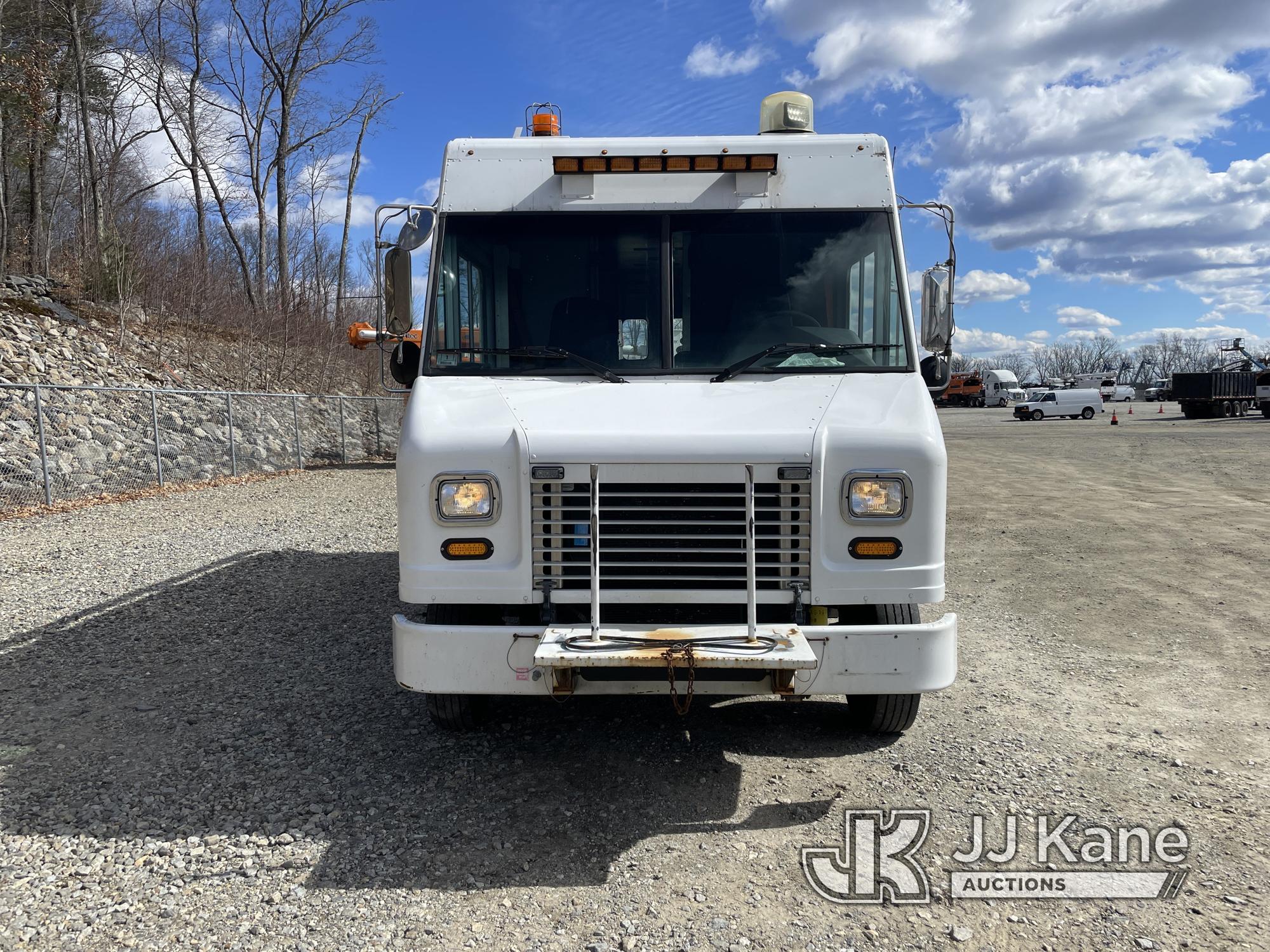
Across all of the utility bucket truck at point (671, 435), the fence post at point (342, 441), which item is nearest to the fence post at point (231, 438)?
the fence post at point (342, 441)

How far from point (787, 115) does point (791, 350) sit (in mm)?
1679

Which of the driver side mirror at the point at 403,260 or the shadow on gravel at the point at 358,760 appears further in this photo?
the driver side mirror at the point at 403,260

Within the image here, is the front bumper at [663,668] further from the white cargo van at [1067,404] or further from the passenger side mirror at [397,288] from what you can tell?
the white cargo van at [1067,404]

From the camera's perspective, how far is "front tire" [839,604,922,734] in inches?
147

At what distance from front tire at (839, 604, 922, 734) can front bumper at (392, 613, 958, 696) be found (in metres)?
0.09

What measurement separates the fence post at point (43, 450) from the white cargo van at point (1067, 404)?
45263 mm

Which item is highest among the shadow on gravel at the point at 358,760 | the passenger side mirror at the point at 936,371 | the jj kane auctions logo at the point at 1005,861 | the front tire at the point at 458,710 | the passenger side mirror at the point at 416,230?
the passenger side mirror at the point at 416,230

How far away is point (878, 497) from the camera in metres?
3.60

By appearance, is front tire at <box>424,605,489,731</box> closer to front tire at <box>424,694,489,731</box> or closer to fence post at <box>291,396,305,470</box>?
front tire at <box>424,694,489,731</box>

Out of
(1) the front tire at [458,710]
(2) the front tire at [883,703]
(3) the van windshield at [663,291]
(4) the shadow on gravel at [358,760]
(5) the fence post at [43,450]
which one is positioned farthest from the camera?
(5) the fence post at [43,450]

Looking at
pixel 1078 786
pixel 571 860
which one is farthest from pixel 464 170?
pixel 1078 786

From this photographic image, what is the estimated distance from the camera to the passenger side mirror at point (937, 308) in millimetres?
4820

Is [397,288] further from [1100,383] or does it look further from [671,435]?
Result: [1100,383]

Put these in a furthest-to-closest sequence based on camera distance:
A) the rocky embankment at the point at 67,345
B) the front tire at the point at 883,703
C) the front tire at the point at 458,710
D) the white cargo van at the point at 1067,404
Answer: the white cargo van at the point at 1067,404
the rocky embankment at the point at 67,345
the front tire at the point at 458,710
the front tire at the point at 883,703
